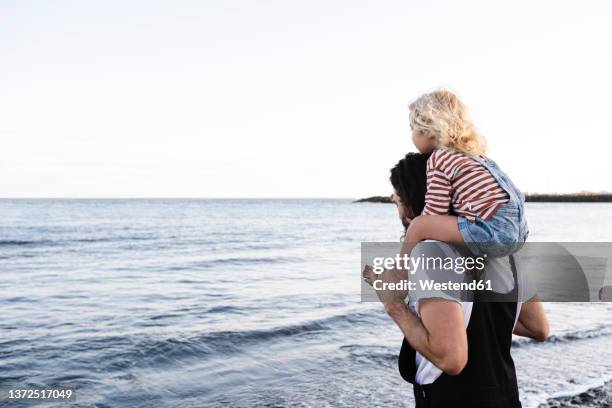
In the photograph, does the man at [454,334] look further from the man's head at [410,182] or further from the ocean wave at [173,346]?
the ocean wave at [173,346]

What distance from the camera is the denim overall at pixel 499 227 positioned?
76.5 inches

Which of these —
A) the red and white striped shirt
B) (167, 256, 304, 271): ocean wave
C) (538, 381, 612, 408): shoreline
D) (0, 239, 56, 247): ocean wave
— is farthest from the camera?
→ (0, 239, 56, 247): ocean wave

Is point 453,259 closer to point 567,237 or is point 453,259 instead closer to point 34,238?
point 567,237

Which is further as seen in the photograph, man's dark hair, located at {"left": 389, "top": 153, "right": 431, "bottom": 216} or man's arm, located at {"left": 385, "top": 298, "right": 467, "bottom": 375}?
man's dark hair, located at {"left": 389, "top": 153, "right": 431, "bottom": 216}

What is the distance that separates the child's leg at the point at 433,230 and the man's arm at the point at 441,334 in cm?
24

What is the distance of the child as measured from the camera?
6.40 feet

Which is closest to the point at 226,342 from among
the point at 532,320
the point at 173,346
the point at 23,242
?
the point at 173,346

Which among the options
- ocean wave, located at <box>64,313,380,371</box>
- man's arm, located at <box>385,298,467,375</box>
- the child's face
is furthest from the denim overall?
ocean wave, located at <box>64,313,380,371</box>

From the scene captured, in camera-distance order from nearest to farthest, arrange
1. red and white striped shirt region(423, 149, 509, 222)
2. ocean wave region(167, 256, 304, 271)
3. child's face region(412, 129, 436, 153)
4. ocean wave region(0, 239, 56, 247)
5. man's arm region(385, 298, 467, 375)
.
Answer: man's arm region(385, 298, 467, 375) < red and white striped shirt region(423, 149, 509, 222) < child's face region(412, 129, 436, 153) < ocean wave region(167, 256, 304, 271) < ocean wave region(0, 239, 56, 247)

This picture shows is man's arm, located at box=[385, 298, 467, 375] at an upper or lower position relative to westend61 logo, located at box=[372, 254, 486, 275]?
lower

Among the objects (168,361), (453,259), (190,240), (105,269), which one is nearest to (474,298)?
(453,259)

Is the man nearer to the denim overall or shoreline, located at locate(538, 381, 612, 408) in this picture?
the denim overall

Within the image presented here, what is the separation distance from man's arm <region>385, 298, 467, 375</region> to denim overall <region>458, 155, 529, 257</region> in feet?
0.86

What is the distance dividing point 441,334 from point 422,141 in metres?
0.74
